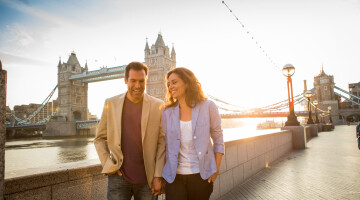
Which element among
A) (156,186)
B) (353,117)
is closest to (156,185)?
(156,186)

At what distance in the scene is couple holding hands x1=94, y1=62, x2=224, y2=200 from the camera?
157cm

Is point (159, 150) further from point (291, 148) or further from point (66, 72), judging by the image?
point (66, 72)

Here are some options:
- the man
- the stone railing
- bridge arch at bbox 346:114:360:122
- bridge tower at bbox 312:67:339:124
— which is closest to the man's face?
the man

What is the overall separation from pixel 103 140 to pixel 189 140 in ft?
1.89

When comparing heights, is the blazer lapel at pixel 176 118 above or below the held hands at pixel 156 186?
above

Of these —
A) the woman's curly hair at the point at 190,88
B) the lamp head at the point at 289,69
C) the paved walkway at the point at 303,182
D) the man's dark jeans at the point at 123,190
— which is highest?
the lamp head at the point at 289,69

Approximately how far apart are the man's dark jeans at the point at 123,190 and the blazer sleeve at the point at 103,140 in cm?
14

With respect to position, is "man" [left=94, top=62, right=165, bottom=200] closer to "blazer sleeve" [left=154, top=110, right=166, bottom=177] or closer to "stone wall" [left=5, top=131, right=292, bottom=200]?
"blazer sleeve" [left=154, top=110, right=166, bottom=177]

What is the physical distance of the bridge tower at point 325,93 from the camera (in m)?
52.2

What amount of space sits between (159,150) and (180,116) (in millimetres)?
277

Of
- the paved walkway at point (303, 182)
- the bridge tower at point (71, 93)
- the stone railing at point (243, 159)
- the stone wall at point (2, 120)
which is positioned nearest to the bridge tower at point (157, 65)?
the bridge tower at point (71, 93)

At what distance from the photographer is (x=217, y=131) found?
173cm

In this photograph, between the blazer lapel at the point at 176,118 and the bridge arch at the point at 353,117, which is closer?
the blazer lapel at the point at 176,118

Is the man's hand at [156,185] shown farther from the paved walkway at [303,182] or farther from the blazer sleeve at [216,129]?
the paved walkway at [303,182]
